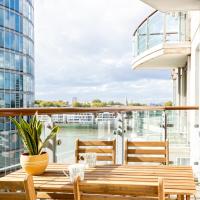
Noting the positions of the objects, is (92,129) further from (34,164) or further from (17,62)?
(17,62)

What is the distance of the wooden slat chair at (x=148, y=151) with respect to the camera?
362 cm

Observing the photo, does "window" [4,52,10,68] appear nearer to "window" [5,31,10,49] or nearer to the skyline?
"window" [5,31,10,49]

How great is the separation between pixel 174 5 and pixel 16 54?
2755 centimetres

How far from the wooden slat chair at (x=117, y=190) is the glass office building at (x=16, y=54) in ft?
89.1

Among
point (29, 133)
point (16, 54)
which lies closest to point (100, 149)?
point (29, 133)

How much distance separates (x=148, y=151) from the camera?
3639mm

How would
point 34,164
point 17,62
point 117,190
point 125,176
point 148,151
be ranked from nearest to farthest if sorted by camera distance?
point 117,190
point 125,176
point 34,164
point 148,151
point 17,62

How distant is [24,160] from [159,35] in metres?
8.03

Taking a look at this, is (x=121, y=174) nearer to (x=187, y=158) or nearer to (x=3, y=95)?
(x=187, y=158)

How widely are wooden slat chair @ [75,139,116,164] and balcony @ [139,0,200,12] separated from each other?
1787 millimetres

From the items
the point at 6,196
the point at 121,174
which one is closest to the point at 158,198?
the point at 6,196

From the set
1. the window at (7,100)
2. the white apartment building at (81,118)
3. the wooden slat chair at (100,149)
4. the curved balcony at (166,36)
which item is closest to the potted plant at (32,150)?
the wooden slat chair at (100,149)

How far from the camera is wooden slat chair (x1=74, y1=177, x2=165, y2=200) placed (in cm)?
178

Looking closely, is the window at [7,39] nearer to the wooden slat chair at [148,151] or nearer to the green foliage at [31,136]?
the wooden slat chair at [148,151]
